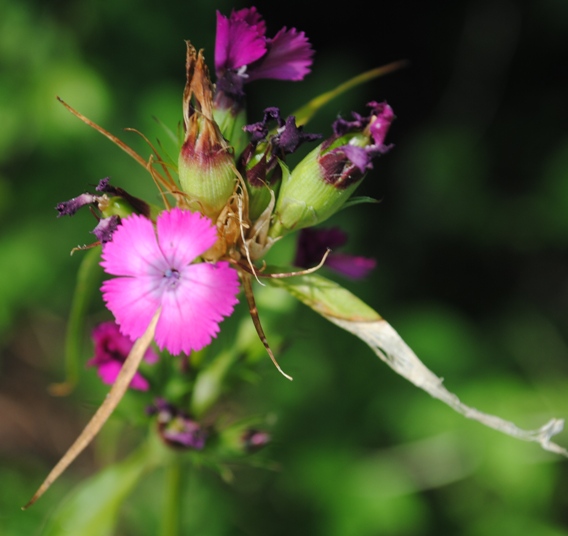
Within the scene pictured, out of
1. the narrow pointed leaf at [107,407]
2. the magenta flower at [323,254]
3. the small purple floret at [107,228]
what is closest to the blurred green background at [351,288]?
the magenta flower at [323,254]

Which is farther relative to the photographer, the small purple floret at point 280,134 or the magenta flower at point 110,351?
the magenta flower at point 110,351

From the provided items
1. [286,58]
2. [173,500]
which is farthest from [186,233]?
[173,500]

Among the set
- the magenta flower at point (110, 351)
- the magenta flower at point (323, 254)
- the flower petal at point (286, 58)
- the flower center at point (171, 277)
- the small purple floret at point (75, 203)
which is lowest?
the magenta flower at point (110, 351)

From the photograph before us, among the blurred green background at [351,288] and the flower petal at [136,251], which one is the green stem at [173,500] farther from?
the blurred green background at [351,288]

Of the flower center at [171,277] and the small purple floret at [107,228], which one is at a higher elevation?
the small purple floret at [107,228]

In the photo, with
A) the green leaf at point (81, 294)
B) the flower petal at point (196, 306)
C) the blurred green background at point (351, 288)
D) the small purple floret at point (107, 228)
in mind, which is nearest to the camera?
the flower petal at point (196, 306)

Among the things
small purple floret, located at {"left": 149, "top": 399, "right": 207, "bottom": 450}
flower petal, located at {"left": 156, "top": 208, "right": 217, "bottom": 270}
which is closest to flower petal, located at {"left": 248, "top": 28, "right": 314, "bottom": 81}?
flower petal, located at {"left": 156, "top": 208, "right": 217, "bottom": 270}
